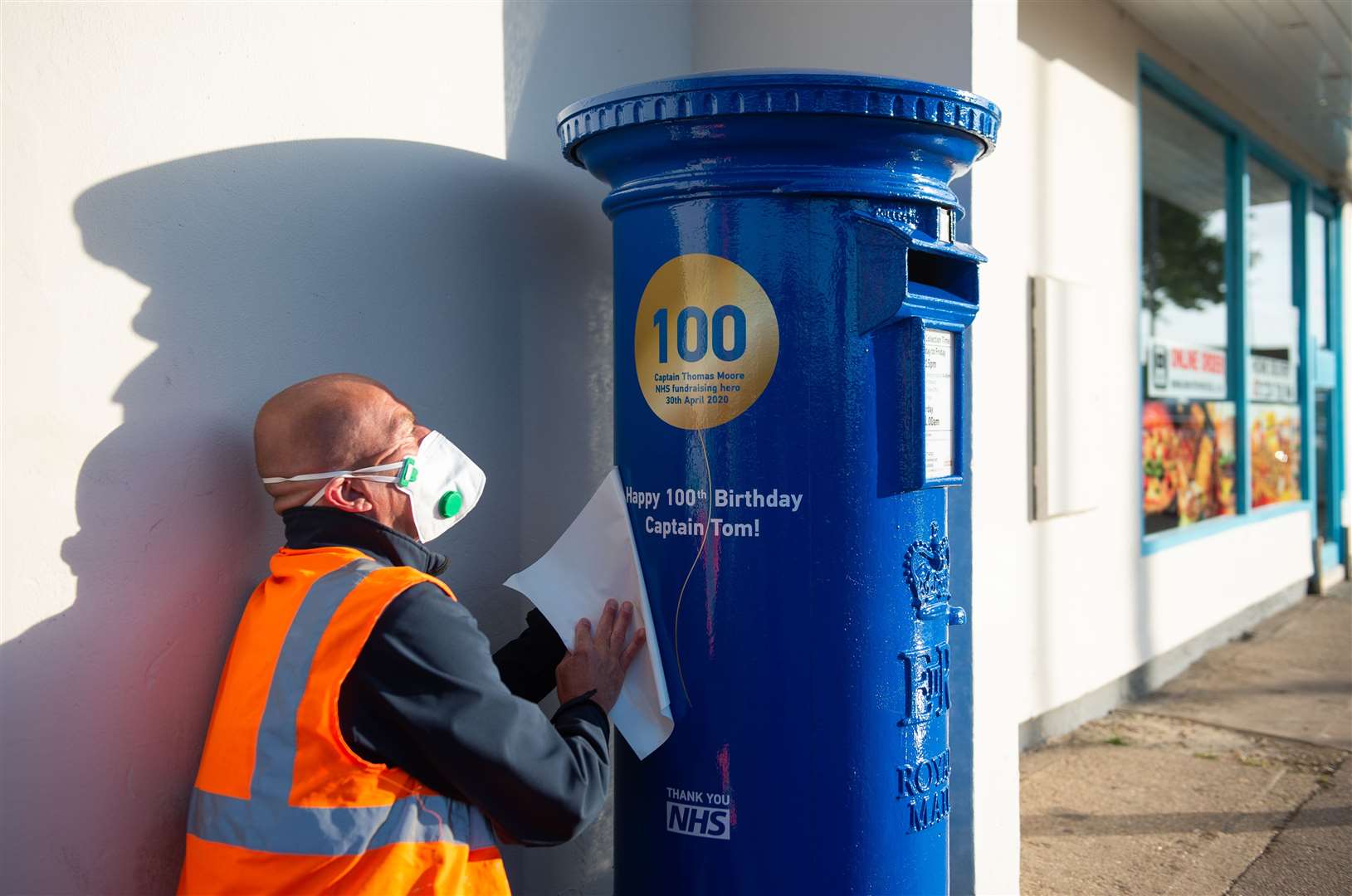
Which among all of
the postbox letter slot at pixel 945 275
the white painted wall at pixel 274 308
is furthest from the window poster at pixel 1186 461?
the postbox letter slot at pixel 945 275

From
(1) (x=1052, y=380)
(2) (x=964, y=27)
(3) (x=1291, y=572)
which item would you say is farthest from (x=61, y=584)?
(3) (x=1291, y=572)

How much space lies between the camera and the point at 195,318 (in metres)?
2.25

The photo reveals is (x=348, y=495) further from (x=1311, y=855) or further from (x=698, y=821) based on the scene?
(x=1311, y=855)

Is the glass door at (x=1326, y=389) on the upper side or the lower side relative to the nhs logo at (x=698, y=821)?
upper

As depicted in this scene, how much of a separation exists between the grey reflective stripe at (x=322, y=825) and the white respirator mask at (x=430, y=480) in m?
0.49

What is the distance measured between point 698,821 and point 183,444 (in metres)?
1.22

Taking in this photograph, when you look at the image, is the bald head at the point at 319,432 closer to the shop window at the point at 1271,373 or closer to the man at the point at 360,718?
the man at the point at 360,718

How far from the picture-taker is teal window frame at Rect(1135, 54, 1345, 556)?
23.4 ft

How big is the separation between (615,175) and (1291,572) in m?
8.55

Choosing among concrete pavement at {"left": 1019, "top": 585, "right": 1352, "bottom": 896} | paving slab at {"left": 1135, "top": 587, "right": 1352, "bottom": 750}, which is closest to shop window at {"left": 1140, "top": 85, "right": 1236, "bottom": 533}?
paving slab at {"left": 1135, "top": 587, "right": 1352, "bottom": 750}

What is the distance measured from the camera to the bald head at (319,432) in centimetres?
210

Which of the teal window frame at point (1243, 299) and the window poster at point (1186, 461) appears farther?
the teal window frame at point (1243, 299)

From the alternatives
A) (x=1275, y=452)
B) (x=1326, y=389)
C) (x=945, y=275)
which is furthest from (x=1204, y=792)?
(x=1326, y=389)

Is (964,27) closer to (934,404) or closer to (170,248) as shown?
(934,404)
